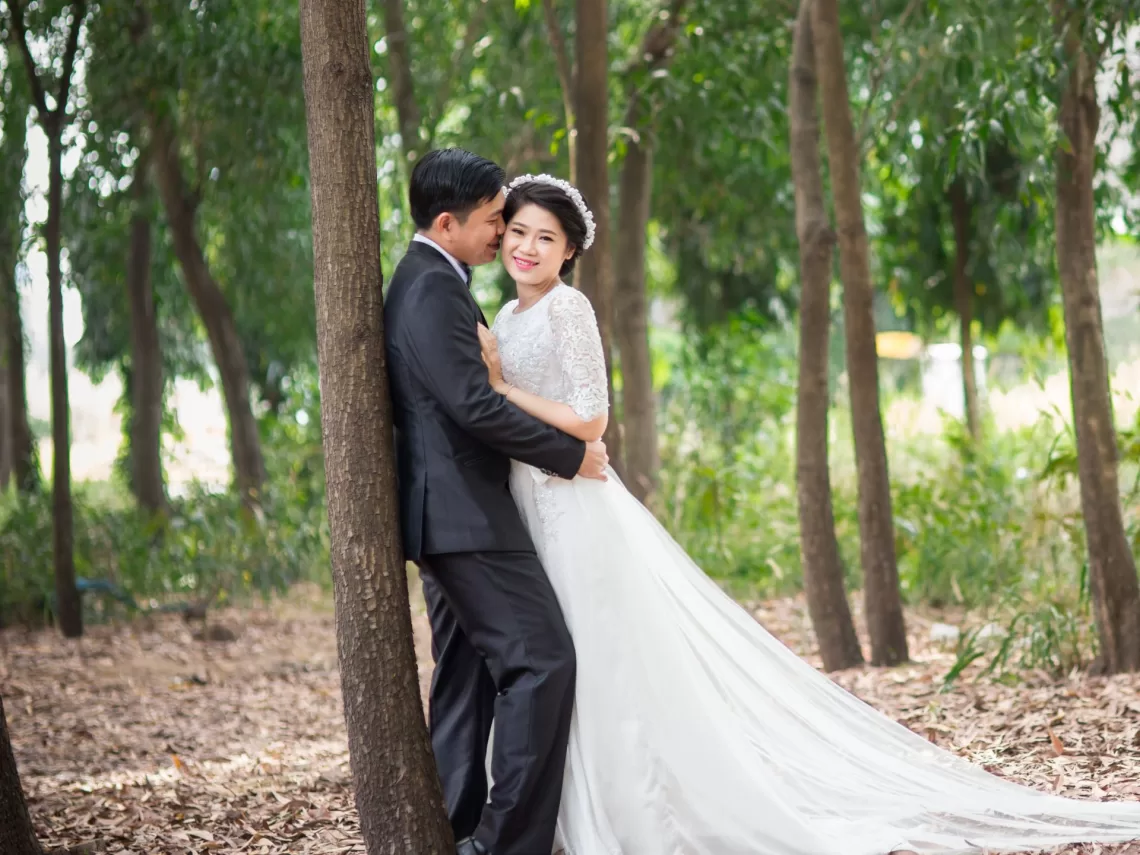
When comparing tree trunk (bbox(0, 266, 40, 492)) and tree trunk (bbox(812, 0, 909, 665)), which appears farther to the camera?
tree trunk (bbox(0, 266, 40, 492))

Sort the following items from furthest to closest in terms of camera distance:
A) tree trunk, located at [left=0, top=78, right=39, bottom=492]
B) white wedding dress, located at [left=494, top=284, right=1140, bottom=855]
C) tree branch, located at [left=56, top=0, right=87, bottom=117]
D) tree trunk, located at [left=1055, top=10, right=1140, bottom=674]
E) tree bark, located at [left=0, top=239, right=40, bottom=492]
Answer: tree bark, located at [left=0, top=239, right=40, bottom=492] → tree trunk, located at [left=0, top=78, right=39, bottom=492] → tree branch, located at [left=56, top=0, right=87, bottom=117] → tree trunk, located at [left=1055, top=10, right=1140, bottom=674] → white wedding dress, located at [left=494, top=284, right=1140, bottom=855]

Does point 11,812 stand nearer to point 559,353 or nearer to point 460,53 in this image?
point 559,353

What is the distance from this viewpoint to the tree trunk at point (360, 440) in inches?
130

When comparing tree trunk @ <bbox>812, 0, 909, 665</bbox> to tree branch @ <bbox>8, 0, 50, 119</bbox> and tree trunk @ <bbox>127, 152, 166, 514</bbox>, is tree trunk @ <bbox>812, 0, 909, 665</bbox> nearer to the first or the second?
tree branch @ <bbox>8, 0, 50, 119</bbox>

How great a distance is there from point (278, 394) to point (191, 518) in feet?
29.2

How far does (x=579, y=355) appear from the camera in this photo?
12.0 ft

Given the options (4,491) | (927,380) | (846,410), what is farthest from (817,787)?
(927,380)

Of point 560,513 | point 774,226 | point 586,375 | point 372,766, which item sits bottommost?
point 372,766

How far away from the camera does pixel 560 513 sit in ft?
12.2

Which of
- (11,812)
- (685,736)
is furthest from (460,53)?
(11,812)

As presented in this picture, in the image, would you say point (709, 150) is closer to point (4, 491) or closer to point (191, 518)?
point (191, 518)

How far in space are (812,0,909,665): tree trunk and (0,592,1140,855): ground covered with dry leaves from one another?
354 millimetres

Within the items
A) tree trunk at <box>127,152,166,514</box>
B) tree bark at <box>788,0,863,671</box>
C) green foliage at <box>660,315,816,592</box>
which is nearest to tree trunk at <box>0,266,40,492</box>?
tree trunk at <box>127,152,166,514</box>

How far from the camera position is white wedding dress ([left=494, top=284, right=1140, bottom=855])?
354 cm
